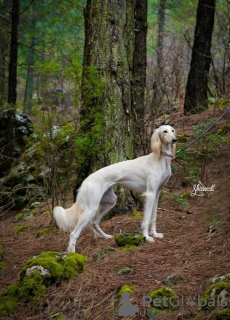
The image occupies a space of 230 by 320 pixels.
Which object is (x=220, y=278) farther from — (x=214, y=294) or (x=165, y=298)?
(x=165, y=298)

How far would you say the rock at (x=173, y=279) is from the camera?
4.55m

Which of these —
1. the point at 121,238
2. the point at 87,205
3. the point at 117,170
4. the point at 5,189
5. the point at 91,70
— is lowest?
the point at 5,189

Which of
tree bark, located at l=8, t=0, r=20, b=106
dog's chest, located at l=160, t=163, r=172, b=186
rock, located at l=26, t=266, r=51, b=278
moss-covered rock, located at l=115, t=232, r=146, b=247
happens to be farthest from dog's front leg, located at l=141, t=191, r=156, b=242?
tree bark, located at l=8, t=0, r=20, b=106

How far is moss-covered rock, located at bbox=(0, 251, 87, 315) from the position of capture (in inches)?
184

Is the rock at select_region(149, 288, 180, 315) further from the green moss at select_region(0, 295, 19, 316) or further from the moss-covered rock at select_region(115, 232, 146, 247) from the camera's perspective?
the moss-covered rock at select_region(115, 232, 146, 247)

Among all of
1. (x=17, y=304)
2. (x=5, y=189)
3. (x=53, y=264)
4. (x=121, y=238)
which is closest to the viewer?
(x=17, y=304)

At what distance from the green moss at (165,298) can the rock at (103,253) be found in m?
1.40

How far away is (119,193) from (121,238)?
57.9 inches

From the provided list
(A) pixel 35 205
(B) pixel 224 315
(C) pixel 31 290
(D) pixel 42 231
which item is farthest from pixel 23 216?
(B) pixel 224 315

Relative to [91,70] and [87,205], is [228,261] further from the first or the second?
[91,70]

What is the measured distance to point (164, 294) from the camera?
425cm

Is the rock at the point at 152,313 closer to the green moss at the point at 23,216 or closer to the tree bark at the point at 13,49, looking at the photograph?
the green moss at the point at 23,216

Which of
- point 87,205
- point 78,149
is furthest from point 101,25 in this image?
point 87,205

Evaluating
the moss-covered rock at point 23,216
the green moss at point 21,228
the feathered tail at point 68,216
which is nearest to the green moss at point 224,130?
the moss-covered rock at point 23,216
